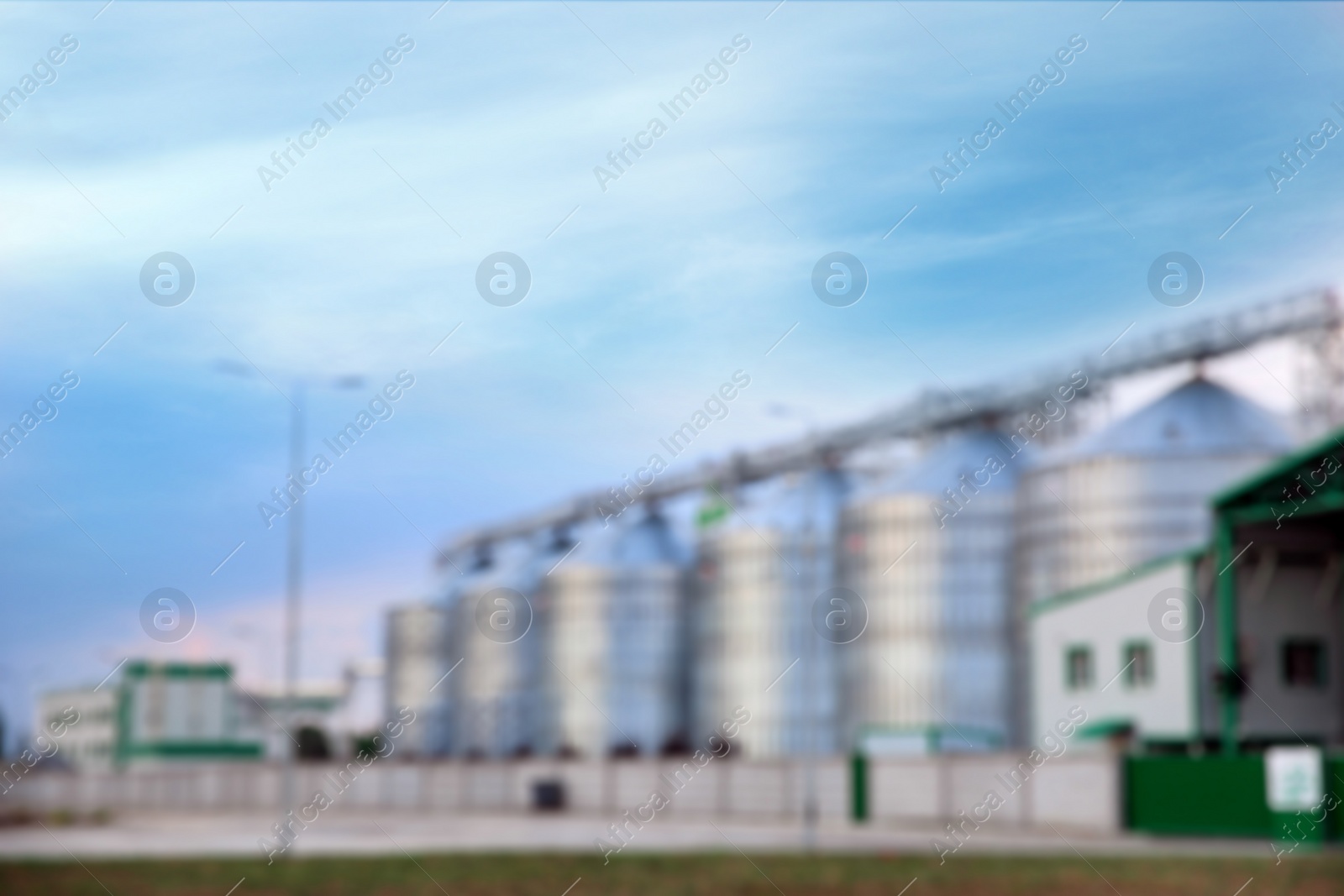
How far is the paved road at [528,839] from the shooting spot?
3381 centimetres

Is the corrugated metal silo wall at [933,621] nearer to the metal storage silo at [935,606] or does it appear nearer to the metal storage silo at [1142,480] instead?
the metal storage silo at [935,606]

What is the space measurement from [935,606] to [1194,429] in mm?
14355

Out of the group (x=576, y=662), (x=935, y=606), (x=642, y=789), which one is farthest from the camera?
(x=576, y=662)

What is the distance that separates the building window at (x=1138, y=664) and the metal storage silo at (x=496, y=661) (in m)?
51.5

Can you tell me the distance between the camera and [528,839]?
39188mm

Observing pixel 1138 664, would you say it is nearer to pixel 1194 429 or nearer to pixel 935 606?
pixel 1194 429

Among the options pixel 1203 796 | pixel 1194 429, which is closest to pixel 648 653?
pixel 1194 429

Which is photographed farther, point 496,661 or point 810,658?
point 496,661

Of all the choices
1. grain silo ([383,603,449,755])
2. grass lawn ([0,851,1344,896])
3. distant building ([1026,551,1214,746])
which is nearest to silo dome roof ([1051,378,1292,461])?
distant building ([1026,551,1214,746])

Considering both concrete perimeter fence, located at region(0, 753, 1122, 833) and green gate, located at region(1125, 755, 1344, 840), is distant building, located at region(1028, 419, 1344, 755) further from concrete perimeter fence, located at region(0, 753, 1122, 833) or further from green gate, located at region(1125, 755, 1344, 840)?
concrete perimeter fence, located at region(0, 753, 1122, 833)

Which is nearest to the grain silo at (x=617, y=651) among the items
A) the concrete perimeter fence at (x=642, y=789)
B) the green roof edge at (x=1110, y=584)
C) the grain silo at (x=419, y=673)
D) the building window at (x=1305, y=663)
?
the grain silo at (x=419, y=673)

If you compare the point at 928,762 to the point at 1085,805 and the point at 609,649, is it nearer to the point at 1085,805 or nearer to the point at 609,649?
the point at 1085,805

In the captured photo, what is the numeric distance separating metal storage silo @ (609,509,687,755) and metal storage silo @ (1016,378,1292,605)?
86.4 feet

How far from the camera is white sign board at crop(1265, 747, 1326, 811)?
3553 centimetres
